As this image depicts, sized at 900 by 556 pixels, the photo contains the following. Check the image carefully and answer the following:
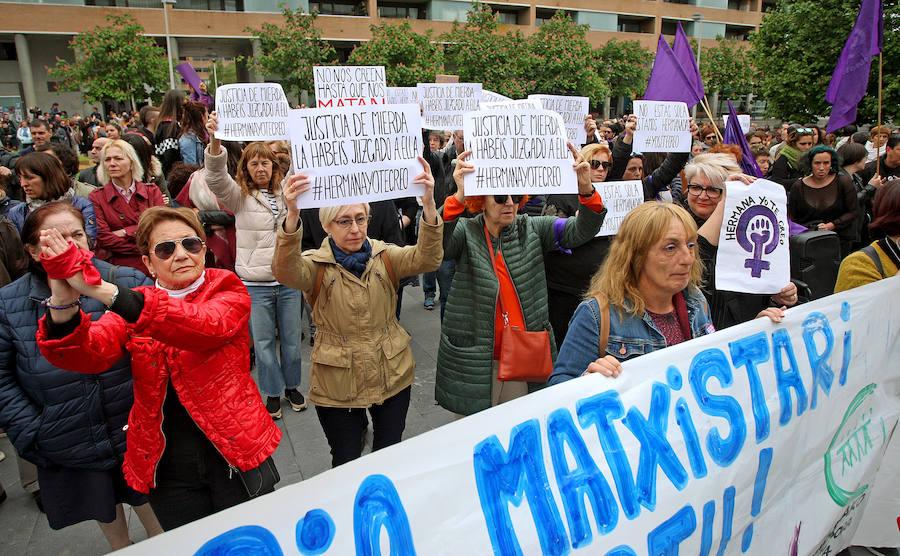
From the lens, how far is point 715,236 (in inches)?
114

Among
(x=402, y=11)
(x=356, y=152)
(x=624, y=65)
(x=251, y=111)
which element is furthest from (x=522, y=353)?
(x=402, y=11)

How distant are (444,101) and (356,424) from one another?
3.71 m

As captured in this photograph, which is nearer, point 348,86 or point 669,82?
point 348,86

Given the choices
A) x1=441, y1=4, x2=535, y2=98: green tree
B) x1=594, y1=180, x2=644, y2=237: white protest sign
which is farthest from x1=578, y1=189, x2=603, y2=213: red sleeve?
x1=441, y1=4, x2=535, y2=98: green tree

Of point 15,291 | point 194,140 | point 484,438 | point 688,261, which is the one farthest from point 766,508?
point 194,140

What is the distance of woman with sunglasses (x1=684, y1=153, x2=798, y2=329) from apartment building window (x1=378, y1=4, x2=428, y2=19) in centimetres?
3923

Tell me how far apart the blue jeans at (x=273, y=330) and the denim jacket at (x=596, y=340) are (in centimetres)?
249

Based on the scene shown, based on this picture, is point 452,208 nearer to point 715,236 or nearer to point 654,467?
point 715,236

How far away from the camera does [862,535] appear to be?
2.70 meters

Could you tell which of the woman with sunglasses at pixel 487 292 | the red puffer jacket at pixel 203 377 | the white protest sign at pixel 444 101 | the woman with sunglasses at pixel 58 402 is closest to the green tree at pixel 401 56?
the white protest sign at pixel 444 101

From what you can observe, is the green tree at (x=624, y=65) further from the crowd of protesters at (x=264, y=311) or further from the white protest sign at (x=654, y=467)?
the white protest sign at (x=654, y=467)

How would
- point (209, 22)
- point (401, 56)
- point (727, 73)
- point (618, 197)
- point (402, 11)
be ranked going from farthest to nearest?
1. point (402, 11)
2. point (727, 73)
3. point (209, 22)
4. point (401, 56)
5. point (618, 197)

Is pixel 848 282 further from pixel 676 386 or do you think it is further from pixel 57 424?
pixel 57 424

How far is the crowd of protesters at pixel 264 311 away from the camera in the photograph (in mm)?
2086
